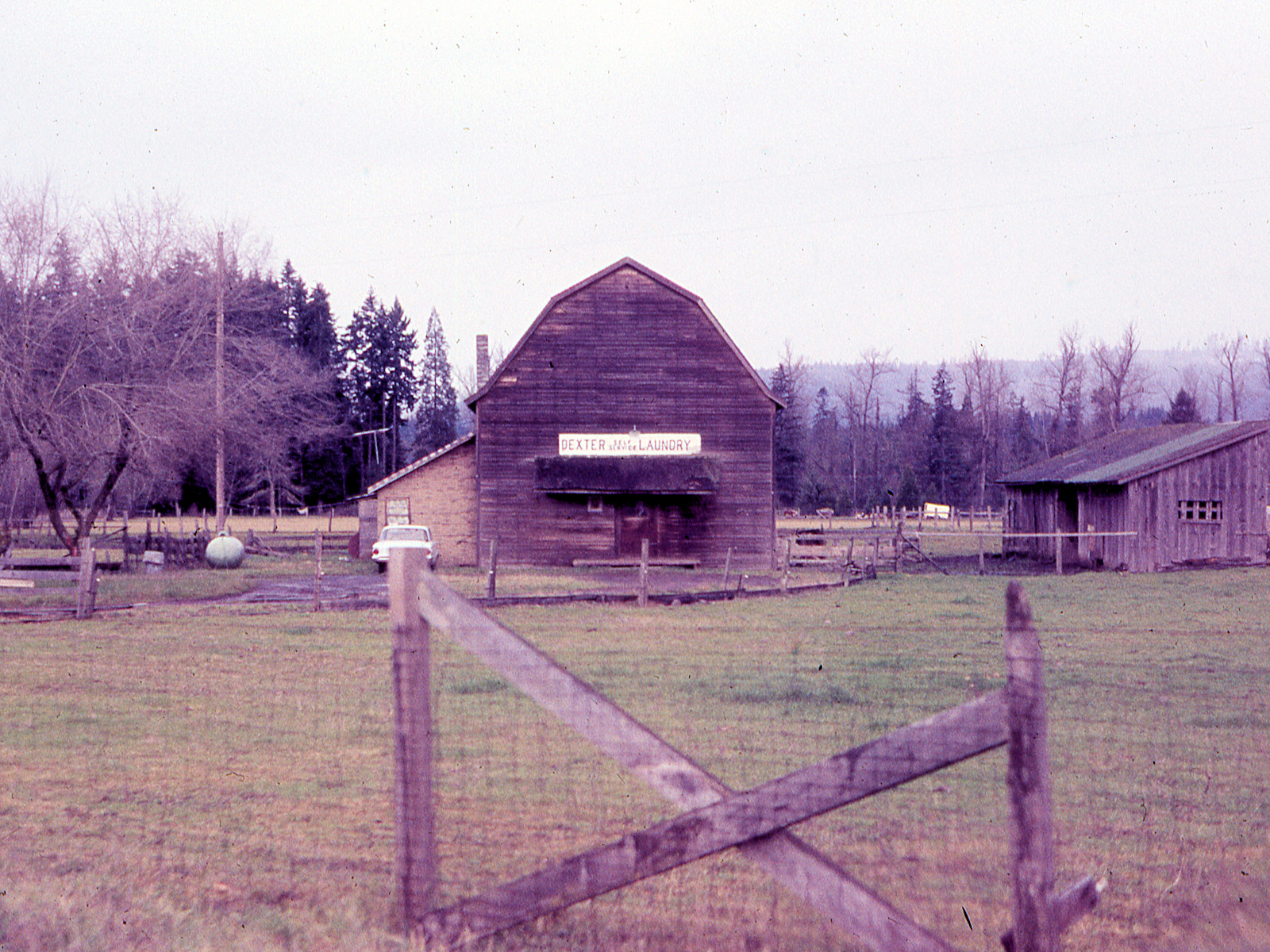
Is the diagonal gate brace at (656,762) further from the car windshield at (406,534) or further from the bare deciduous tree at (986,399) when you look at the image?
the bare deciduous tree at (986,399)

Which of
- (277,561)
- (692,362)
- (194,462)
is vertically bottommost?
(277,561)

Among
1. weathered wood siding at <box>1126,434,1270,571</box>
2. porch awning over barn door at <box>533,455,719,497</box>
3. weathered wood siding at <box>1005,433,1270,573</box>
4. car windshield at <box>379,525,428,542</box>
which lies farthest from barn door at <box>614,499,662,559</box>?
weathered wood siding at <box>1126,434,1270,571</box>

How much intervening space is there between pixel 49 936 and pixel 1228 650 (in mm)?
14302

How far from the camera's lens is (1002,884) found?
17.3 ft

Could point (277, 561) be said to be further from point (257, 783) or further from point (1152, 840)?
point (1152, 840)

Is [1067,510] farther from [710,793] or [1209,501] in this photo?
[710,793]

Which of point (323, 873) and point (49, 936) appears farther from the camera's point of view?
point (323, 873)

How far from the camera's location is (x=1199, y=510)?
1451 inches

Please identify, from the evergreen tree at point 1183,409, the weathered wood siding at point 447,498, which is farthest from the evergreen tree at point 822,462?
the weathered wood siding at point 447,498

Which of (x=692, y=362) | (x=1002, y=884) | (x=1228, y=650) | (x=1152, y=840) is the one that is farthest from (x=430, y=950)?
(x=692, y=362)

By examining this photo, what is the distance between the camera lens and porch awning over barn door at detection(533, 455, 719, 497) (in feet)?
117

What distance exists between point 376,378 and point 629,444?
226 feet

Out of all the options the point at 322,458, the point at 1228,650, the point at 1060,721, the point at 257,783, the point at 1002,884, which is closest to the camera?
the point at 1002,884

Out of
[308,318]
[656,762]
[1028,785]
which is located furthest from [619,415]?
[308,318]
